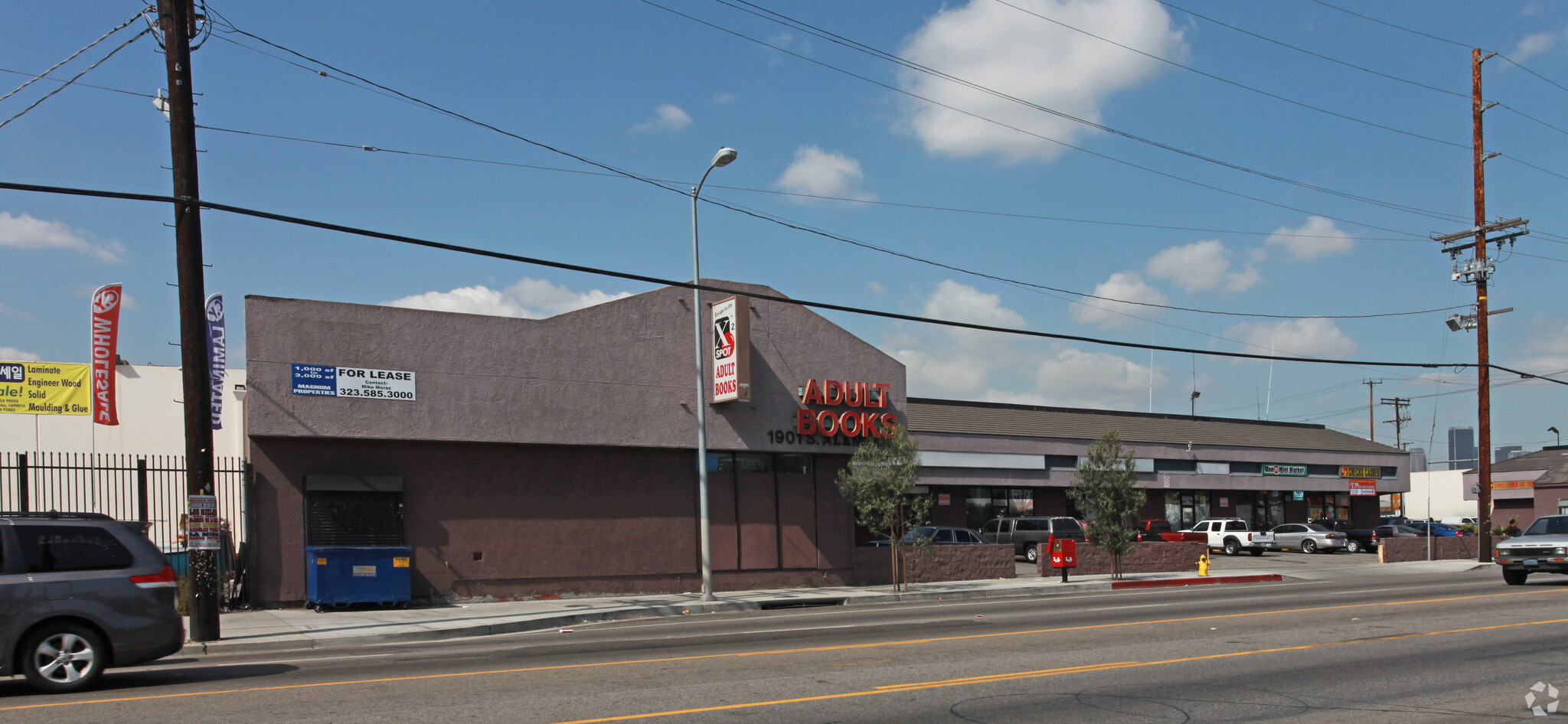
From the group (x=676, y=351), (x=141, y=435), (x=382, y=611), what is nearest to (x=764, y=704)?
(x=382, y=611)

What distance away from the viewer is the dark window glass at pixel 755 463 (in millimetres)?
25500

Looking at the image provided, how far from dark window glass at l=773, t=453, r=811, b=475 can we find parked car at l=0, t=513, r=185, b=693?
1653 cm

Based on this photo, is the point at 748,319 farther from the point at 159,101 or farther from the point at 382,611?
the point at 159,101

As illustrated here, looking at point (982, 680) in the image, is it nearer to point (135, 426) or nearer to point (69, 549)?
point (69, 549)

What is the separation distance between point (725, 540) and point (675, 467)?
2.03 m

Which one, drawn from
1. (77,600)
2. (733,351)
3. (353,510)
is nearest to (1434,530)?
(733,351)

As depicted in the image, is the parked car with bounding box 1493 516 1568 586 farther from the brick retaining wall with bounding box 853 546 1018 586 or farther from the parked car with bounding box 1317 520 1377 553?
the parked car with bounding box 1317 520 1377 553

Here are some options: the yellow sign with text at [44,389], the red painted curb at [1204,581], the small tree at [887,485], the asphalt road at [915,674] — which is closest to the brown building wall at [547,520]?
the small tree at [887,485]

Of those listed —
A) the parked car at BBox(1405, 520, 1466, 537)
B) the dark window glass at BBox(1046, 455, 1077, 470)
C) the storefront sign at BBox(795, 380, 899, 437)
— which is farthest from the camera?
the parked car at BBox(1405, 520, 1466, 537)

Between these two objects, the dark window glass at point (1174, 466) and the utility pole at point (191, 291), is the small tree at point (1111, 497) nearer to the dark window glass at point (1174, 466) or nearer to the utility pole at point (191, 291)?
the dark window glass at point (1174, 466)

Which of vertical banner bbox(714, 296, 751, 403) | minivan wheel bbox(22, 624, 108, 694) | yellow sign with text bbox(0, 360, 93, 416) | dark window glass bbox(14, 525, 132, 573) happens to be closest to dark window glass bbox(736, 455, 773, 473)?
vertical banner bbox(714, 296, 751, 403)

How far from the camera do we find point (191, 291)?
15227mm

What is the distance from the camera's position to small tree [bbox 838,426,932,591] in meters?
24.2

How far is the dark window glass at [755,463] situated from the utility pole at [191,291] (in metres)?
12.2
